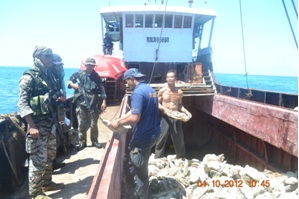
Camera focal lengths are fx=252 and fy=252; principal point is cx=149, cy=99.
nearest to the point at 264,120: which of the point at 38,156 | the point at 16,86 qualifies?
the point at 38,156

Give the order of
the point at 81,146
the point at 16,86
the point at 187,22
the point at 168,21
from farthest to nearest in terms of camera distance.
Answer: the point at 16,86 → the point at 187,22 → the point at 168,21 → the point at 81,146

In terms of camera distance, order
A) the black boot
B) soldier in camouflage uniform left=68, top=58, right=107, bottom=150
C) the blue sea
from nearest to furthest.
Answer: soldier in camouflage uniform left=68, top=58, right=107, bottom=150 < the black boot < the blue sea

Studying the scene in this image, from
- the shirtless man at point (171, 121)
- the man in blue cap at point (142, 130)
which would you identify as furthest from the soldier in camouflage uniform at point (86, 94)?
the man in blue cap at point (142, 130)

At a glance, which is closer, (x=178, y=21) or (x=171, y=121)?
(x=171, y=121)

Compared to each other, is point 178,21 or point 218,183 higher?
point 178,21

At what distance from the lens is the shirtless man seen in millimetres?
5652

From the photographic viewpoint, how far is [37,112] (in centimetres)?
326

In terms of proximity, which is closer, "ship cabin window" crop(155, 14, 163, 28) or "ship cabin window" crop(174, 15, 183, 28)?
"ship cabin window" crop(155, 14, 163, 28)

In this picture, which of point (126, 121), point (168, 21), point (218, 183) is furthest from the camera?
point (168, 21)

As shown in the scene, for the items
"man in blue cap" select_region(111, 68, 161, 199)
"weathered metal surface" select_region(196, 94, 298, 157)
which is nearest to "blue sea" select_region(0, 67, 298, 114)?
"weathered metal surface" select_region(196, 94, 298, 157)

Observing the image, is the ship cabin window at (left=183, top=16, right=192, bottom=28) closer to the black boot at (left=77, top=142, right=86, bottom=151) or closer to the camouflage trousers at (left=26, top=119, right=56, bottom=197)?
the black boot at (left=77, top=142, right=86, bottom=151)

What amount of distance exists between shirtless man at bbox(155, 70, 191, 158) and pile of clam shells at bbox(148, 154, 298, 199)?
1.74 feet

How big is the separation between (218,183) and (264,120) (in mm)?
1560

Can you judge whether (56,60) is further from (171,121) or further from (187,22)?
(187,22)
